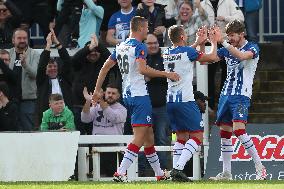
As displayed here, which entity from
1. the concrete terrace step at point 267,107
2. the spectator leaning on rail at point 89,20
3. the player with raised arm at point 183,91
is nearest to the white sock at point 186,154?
the player with raised arm at point 183,91

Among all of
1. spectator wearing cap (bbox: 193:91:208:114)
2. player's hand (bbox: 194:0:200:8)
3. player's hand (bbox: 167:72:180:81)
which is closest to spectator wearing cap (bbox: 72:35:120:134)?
spectator wearing cap (bbox: 193:91:208:114)

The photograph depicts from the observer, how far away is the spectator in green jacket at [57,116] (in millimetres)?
18844

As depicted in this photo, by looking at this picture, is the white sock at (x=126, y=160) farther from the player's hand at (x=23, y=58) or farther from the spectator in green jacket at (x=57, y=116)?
Result: the player's hand at (x=23, y=58)

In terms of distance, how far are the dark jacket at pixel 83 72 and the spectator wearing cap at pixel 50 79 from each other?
0.47 feet

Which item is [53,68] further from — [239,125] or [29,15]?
[239,125]

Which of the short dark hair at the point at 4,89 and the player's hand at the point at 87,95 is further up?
the short dark hair at the point at 4,89

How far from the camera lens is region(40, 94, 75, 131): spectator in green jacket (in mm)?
18844

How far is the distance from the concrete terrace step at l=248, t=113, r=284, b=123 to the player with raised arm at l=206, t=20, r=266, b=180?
3905 millimetres

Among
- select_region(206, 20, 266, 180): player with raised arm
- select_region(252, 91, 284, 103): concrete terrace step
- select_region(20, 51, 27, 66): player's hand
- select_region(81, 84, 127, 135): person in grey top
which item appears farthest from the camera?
select_region(252, 91, 284, 103): concrete terrace step

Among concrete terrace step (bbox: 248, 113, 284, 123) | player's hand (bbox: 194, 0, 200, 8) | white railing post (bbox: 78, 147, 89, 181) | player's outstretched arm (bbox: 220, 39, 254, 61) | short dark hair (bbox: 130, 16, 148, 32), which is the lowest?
white railing post (bbox: 78, 147, 89, 181)

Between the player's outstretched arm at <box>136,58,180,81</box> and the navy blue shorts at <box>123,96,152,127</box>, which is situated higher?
the player's outstretched arm at <box>136,58,180,81</box>

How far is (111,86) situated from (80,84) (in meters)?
1.00

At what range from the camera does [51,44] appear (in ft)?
66.2

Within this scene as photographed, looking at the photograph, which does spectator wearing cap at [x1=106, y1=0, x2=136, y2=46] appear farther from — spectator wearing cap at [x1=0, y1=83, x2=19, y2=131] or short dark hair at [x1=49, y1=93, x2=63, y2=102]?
spectator wearing cap at [x1=0, y1=83, x2=19, y2=131]
